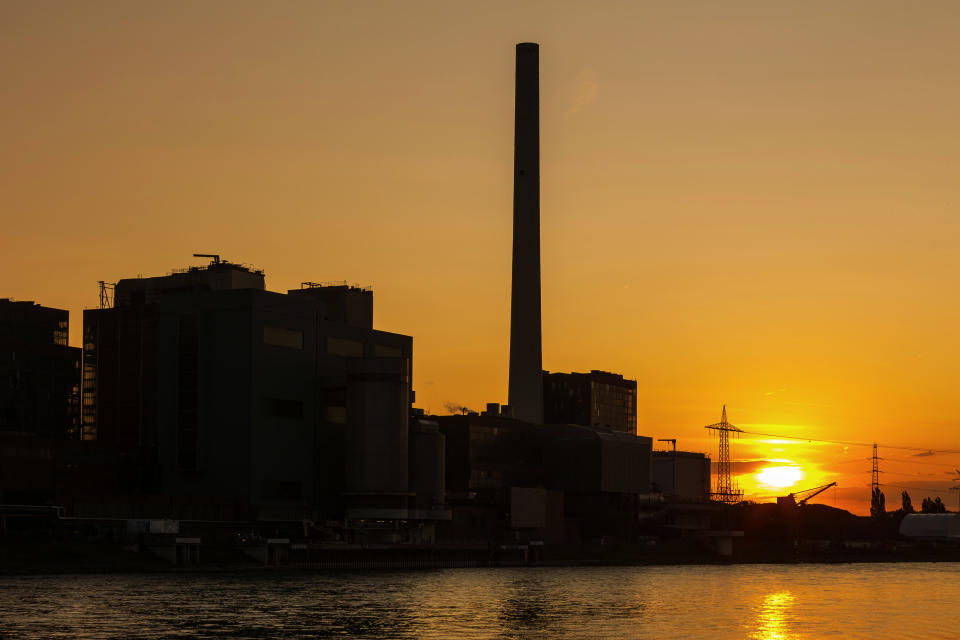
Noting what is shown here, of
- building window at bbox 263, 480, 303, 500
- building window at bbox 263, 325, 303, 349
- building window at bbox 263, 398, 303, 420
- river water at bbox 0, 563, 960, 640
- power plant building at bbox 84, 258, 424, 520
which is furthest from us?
building window at bbox 263, 325, 303, 349

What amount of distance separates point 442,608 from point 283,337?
8756cm

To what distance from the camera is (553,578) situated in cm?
17600

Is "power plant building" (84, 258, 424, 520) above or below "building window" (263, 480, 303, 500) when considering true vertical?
above

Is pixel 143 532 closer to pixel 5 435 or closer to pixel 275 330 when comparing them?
pixel 5 435

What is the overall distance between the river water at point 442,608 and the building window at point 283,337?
126ft

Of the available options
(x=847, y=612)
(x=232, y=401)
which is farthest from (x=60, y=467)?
(x=847, y=612)

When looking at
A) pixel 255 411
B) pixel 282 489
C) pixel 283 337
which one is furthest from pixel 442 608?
pixel 283 337

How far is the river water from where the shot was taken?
→ 93.6 metres

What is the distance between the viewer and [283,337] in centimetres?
19600

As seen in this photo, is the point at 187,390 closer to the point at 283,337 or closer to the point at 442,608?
the point at 283,337

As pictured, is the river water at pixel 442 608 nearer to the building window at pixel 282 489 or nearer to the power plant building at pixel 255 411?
the building window at pixel 282 489

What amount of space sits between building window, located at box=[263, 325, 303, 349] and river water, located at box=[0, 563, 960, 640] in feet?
126

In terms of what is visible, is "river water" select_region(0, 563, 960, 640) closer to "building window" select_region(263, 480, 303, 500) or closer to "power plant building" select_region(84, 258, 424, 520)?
"building window" select_region(263, 480, 303, 500)

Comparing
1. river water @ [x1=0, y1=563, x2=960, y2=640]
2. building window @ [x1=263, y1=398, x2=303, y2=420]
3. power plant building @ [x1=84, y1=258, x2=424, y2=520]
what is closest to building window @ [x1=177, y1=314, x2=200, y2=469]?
power plant building @ [x1=84, y1=258, x2=424, y2=520]
